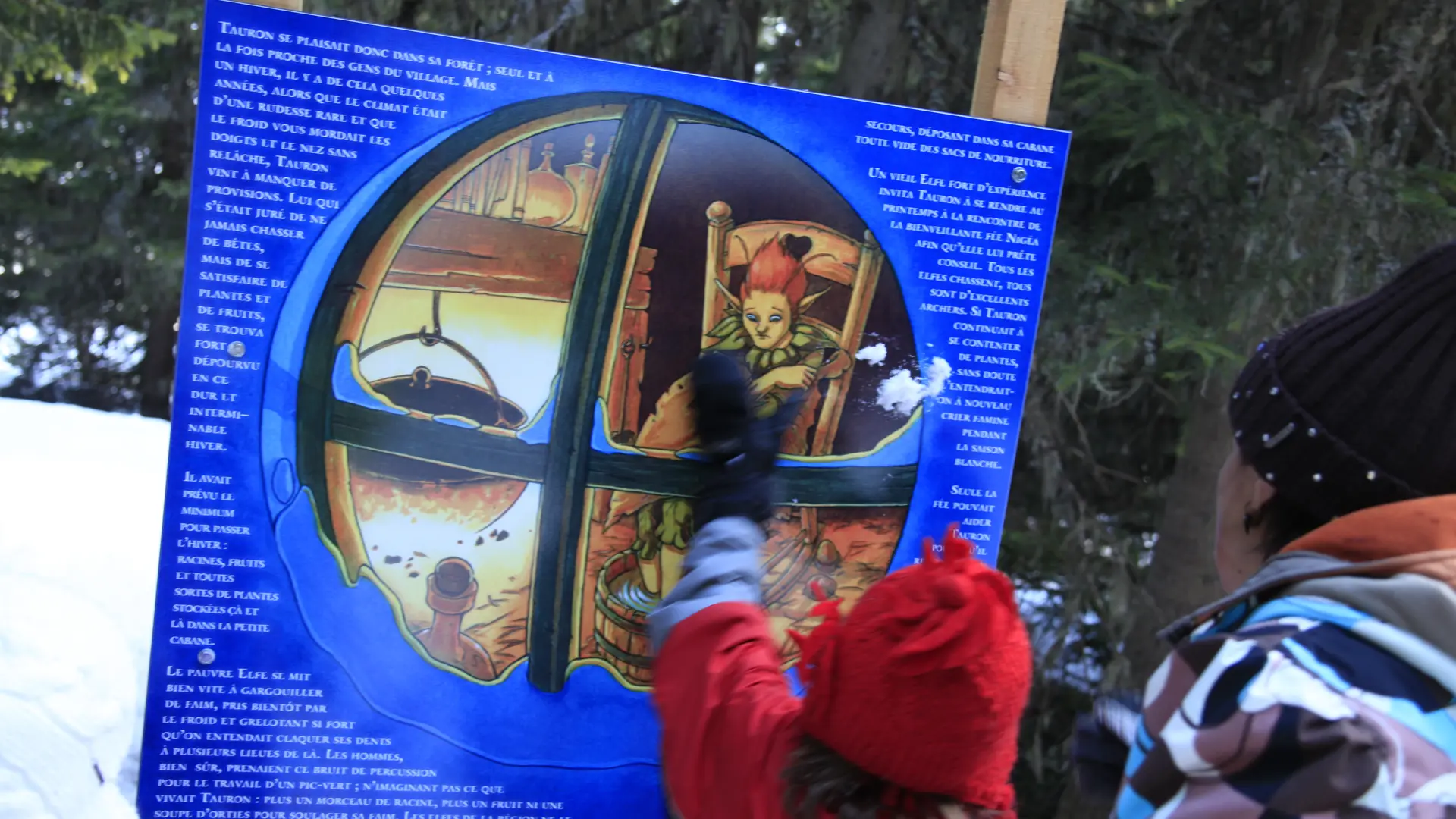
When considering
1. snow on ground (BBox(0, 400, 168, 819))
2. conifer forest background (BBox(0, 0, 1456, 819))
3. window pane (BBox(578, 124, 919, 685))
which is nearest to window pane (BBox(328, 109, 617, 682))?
window pane (BBox(578, 124, 919, 685))

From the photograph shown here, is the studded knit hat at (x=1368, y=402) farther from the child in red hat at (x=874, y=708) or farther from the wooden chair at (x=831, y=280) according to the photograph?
the wooden chair at (x=831, y=280)

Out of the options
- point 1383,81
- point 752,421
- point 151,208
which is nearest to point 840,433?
point 752,421

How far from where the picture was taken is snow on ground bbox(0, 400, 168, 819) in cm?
246

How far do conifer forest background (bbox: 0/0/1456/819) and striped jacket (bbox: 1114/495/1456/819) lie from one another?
250cm

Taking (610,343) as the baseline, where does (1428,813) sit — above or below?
below

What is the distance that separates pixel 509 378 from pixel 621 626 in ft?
1.80

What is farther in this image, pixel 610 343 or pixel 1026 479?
pixel 1026 479

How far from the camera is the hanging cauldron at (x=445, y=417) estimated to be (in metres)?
1.92

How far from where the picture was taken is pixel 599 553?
2.05 m

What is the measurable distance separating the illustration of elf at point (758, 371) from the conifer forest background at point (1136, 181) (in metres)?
1.56

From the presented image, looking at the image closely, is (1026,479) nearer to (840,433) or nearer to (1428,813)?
(840,433)

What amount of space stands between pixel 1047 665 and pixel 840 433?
2.65 m

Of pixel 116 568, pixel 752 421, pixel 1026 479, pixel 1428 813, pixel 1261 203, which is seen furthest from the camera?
pixel 1026 479

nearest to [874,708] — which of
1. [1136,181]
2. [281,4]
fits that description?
[281,4]
